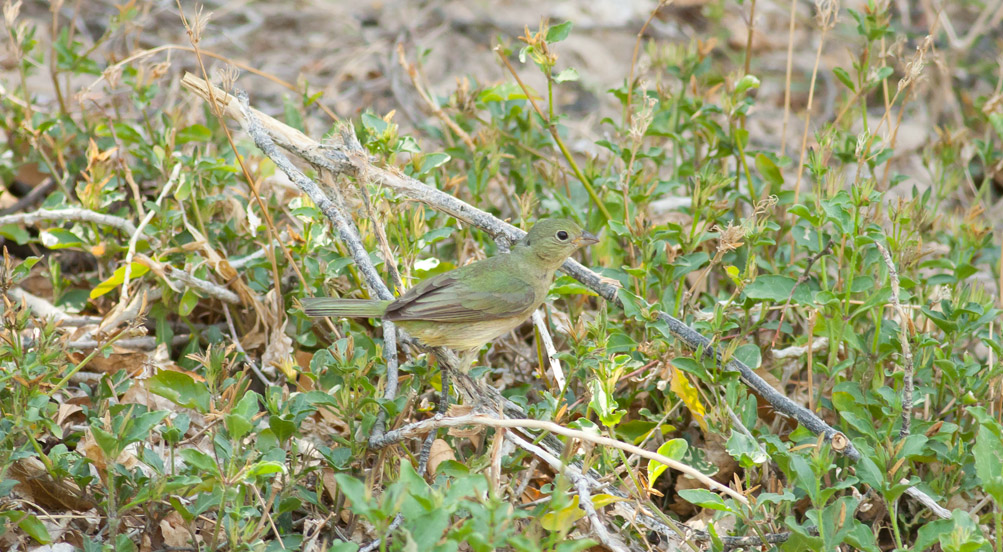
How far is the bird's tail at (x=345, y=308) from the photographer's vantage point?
130 inches

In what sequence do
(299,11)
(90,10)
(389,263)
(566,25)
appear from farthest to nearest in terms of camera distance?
(299,11) → (90,10) → (566,25) → (389,263)

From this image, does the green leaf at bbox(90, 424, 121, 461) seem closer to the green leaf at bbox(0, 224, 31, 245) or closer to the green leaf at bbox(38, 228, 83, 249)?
the green leaf at bbox(38, 228, 83, 249)

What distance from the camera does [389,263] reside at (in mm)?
3393

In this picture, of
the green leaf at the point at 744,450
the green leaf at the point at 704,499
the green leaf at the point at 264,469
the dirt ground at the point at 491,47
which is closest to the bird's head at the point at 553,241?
the green leaf at the point at 744,450

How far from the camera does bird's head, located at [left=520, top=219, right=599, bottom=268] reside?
145 inches

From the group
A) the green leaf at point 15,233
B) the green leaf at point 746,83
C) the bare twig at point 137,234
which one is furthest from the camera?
the green leaf at point 746,83

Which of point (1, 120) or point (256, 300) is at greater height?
point (1, 120)

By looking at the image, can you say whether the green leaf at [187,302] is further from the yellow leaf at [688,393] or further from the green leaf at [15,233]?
the yellow leaf at [688,393]

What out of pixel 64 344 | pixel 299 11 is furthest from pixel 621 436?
pixel 299 11

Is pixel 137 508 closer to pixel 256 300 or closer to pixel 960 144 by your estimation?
pixel 256 300

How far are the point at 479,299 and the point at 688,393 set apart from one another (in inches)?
34.6

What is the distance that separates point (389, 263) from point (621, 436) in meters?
1.11

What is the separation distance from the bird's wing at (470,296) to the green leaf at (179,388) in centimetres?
68

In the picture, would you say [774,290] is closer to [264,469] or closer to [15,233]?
[264,469]
